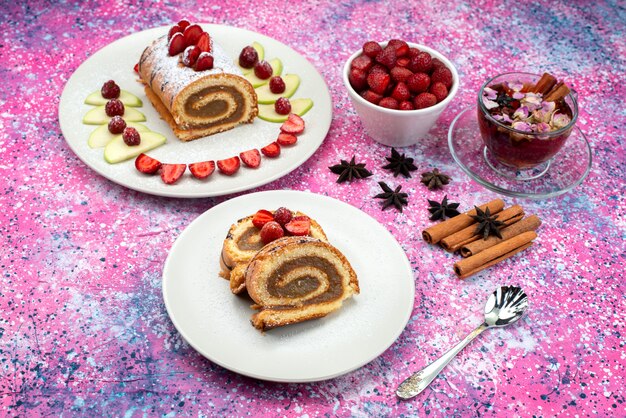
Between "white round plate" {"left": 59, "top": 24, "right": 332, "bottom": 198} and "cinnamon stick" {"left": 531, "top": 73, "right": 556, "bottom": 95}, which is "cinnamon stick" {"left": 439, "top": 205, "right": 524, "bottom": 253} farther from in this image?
"white round plate" {"left": 59, "top": 24, "right": 332, "bottom": 198}

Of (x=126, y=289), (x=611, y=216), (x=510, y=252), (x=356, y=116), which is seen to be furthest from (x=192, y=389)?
(x=611, y=216)

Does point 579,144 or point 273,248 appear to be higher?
point 273,248

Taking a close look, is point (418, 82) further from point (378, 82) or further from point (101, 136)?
point (101, 136)

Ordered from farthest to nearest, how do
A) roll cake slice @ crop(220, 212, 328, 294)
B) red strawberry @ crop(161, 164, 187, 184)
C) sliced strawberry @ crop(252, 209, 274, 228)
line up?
red strawberry @ crop(161, 164, 187, 184)
sliced strawberry @ crop(252, 209, 274, 228)
roll cake slice @ crop(220, 212, 328, 294)

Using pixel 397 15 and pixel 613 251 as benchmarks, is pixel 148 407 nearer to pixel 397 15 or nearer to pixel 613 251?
pixel 613 251

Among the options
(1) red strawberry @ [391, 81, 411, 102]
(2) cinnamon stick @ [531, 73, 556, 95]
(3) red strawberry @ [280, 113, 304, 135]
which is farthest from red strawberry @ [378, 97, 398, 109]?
(2) cinnamon stick @ [531, 73, 556, 95]
